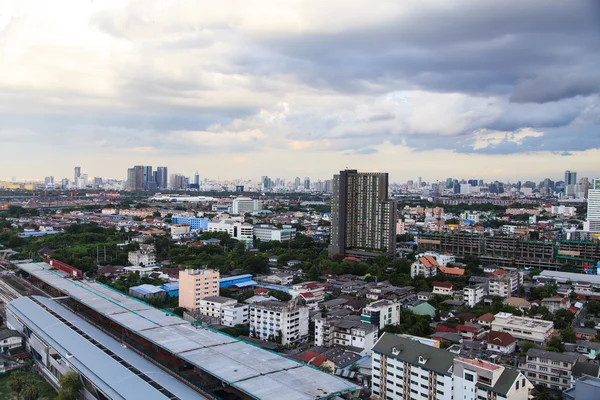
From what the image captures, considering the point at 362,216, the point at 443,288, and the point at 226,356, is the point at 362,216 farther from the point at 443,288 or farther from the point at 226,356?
the point at 226,356

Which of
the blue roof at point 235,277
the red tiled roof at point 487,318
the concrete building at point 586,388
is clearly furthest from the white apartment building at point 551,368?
the blue roof at point 235,277

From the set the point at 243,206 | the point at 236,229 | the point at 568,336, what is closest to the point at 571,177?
the point at 243,206

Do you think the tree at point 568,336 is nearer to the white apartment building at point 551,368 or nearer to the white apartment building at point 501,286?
the white apartment building at point 551,368

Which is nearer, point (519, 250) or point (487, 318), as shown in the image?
point (487, 318)

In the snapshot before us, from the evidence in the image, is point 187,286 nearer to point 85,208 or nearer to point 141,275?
point 141,275

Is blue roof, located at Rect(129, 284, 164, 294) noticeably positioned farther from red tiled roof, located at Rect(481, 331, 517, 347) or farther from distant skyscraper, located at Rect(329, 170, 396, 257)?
distant skyscraper, located at Rect(329, 170, 396, 257)

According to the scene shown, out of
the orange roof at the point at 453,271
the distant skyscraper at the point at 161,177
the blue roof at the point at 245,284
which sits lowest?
the blue roof at the point at 245,284

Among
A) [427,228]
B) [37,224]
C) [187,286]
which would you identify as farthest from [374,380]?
[37,224]

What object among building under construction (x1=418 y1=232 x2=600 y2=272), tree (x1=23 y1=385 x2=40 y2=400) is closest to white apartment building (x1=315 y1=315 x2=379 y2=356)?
tree (x1=23 y1=385 x2=40 y2=400)
